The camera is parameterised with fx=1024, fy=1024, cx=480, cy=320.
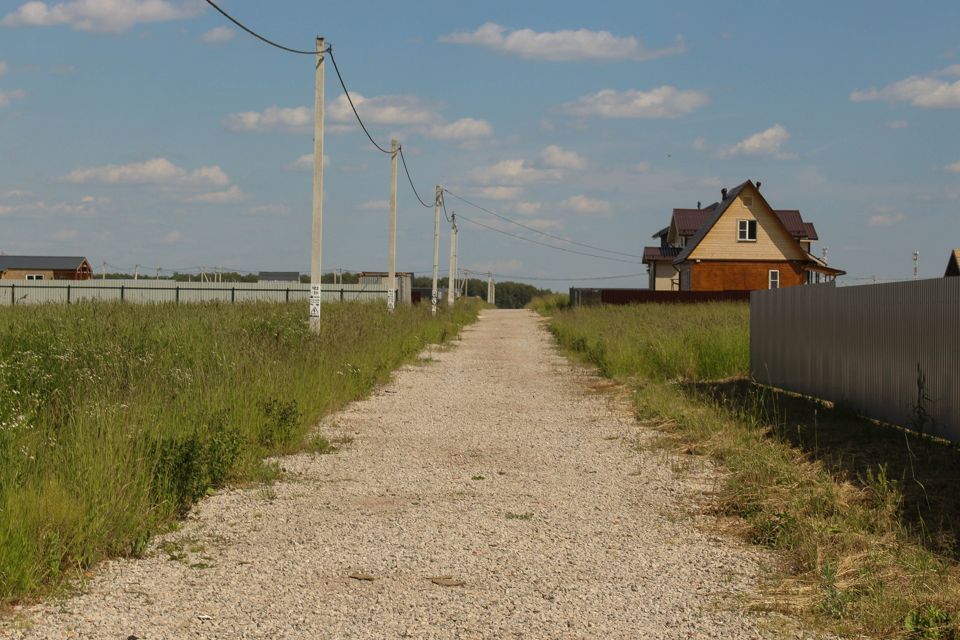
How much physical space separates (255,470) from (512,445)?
10.2 ft

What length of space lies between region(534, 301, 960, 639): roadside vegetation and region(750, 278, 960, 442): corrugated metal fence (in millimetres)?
266

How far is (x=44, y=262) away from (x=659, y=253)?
171 ft

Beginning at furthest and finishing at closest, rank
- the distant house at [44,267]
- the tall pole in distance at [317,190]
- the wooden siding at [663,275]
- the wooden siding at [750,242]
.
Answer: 1. the distant house at [44,267]
2. the wooden siding at [663,275]
3. the wooden siding at [750,242]
4. the tall pole in distance at [317,190]

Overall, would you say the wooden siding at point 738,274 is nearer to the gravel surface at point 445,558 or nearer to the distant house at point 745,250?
the distant house at point 745,250

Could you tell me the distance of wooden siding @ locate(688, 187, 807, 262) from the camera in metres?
50.1

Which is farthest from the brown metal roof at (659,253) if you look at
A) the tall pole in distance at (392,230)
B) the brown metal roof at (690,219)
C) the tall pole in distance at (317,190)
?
the tall pole in distance at (317,190)

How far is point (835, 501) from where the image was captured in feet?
23.3

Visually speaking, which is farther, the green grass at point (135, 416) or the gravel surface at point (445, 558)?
the green grass at point (135, 416)

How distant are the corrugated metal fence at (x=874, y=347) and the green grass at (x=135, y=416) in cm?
570

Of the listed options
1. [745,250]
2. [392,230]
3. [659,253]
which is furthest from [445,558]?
[659,253]

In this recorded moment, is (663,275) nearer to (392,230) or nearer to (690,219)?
(690,219)

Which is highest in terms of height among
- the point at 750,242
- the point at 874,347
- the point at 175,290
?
the point at 750,242

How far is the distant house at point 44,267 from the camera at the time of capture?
8319cm

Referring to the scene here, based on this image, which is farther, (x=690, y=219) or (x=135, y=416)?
(x=690, y=219)
